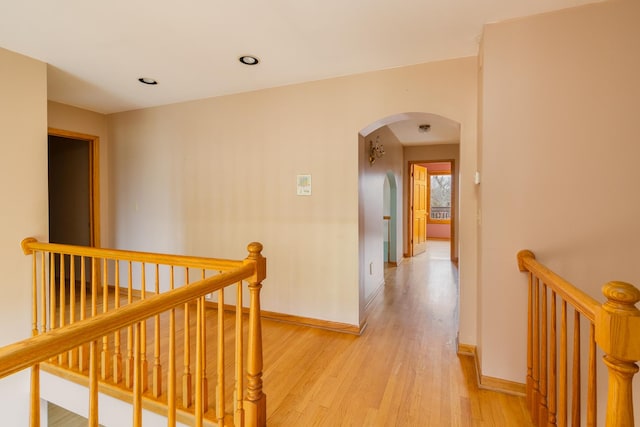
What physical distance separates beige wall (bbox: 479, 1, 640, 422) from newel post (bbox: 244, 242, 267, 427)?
150cm

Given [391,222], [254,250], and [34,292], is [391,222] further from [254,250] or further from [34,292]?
[34,292]

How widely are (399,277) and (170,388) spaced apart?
13.8 feet

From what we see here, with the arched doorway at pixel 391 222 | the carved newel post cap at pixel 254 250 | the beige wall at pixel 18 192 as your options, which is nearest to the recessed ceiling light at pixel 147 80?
the beige wall at pixel 18 192

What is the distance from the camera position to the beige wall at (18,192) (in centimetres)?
235

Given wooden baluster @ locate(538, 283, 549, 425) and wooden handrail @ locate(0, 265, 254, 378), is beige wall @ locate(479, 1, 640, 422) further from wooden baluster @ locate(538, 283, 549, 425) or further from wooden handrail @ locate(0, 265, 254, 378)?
wooden handrail @ locate(0, 265, 254, 378)

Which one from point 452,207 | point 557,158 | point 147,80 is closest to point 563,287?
point 557,158

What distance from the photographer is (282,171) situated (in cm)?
310

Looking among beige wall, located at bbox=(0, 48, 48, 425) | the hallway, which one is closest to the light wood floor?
the hallway

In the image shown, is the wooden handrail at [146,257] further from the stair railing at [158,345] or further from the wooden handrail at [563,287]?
the wooden handrail at [563,287]

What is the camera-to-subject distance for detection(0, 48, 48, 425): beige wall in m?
2.35

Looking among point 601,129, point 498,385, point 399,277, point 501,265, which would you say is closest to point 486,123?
point 601,129

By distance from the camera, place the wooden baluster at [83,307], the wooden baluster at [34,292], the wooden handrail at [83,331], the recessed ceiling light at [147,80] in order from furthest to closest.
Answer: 1. the recessed ceiling light at [147,80]
2. the wooden baluster at [34,292]
3. the wooden baluster at [83,307]
4. the wooden handrail at [83,331]

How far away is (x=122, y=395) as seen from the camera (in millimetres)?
1941

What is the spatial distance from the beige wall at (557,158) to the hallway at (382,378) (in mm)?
310
